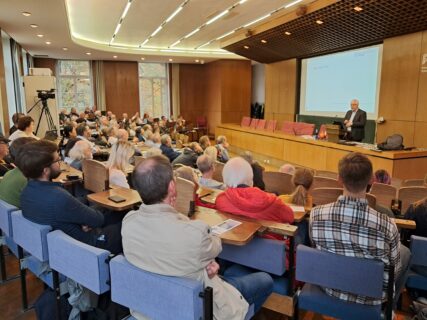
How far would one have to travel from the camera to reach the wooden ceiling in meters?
6.14

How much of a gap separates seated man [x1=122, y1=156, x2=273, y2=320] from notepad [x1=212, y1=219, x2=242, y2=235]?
42cm

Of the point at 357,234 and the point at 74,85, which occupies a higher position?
the point at 74,85

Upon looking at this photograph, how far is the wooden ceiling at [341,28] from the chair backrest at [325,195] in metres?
4.49

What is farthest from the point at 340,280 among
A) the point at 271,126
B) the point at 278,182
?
the point at 271,126

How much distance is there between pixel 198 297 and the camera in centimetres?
137

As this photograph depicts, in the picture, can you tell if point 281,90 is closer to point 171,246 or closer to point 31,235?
point 31,235

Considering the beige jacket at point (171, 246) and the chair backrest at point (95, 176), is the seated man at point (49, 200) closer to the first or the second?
the beige jacket at point (171, 246)

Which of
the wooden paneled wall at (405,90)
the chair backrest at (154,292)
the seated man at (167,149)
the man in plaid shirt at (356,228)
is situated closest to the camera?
the chair backrest at (154,292)

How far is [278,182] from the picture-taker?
3.96 meters

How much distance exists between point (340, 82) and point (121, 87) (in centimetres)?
973

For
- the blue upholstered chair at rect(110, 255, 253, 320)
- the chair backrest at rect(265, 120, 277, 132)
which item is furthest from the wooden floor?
the chair backrest at rect(265, 120, 277, 132)

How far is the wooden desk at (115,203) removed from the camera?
2732 millimetres

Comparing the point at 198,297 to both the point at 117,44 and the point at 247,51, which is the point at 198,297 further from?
the point at 117,44

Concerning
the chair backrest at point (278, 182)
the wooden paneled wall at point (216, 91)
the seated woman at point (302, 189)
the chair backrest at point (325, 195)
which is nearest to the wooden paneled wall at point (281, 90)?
the wooden paneled wall at point (216, 91)
